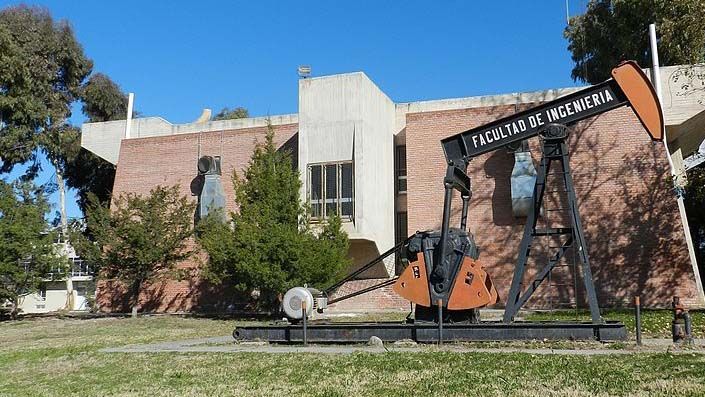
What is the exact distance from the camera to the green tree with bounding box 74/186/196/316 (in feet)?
82.3

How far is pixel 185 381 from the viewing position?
31.1ft

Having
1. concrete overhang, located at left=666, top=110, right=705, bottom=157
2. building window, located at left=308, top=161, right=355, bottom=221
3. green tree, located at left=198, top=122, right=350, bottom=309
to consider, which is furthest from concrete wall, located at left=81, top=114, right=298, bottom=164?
concrete overhang, located at left=666, top=110, right=705, bottom=157

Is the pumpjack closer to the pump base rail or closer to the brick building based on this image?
the pump base rail

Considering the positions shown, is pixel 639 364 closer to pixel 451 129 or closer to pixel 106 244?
pixel 451 129

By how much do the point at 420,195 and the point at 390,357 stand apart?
16.0m

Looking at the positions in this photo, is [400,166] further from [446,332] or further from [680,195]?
[446,332]

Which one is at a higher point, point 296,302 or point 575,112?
point 575,112

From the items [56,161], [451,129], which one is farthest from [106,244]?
[56,161]

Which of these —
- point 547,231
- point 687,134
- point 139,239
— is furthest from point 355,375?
point 687,134

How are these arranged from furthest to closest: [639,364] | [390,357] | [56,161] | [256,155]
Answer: [56,161] → [256,155] → [390,357] → [639,364]

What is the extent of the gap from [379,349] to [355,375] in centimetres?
300

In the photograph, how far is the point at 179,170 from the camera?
99.2ft

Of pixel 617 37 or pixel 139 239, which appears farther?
pixel 617 37

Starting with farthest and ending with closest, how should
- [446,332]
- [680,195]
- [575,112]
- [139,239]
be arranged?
[139,239], [680,195], [575,112], [446,332]
